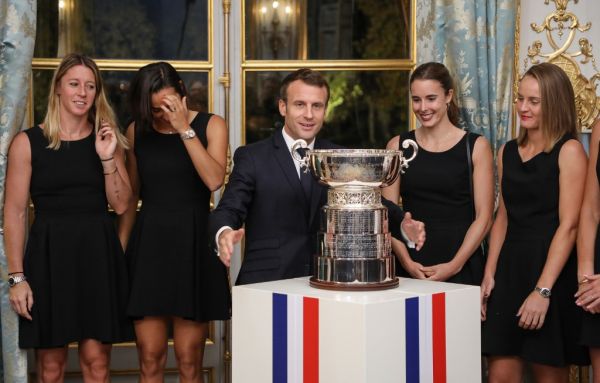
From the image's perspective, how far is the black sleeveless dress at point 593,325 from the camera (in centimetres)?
271

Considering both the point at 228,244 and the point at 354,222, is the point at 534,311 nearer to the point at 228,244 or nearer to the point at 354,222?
the point at 354,222

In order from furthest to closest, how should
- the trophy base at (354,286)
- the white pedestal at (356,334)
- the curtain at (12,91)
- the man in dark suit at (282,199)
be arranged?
1. the curtain at (12,91)
2. the man in dark suit at (282,199)
3. the trophy base at (354,286)
4. the white pedestal at (356,334)

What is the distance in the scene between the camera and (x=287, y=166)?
2.64 m

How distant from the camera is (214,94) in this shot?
3801mm

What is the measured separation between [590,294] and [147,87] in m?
1.58

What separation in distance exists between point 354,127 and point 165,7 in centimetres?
98

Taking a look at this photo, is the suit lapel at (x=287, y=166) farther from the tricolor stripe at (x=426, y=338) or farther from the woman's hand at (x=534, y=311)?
the woman's hand at (x=534, y=311)

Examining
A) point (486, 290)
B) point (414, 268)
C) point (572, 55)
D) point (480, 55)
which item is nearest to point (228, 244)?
point (414, 268)

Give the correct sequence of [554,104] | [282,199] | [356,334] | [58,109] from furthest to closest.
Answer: [58,109]
[554,104]
[282,199]
[356,334]

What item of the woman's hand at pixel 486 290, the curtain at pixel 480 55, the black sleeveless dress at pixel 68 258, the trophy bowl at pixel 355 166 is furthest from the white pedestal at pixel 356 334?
the curtain at pixel 480 55

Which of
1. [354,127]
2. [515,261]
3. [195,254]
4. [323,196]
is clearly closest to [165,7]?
[354,127]

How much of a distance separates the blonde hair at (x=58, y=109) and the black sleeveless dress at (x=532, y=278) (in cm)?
136

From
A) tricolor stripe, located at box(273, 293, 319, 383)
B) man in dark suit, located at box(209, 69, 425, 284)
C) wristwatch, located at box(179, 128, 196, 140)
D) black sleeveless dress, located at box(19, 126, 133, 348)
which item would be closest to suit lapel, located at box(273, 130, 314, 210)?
man in dark suit, located at box(209, 69, 425, 284)

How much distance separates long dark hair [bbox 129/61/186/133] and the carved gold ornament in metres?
1.52
